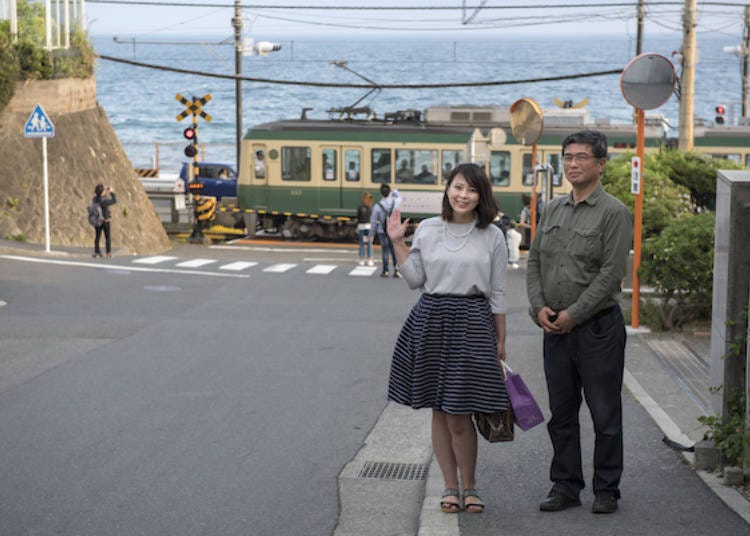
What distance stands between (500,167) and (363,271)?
33.6 ft

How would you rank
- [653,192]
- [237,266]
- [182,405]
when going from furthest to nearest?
[237,266]
[653,192]
[182,405]

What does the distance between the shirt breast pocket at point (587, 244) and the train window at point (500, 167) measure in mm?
27348

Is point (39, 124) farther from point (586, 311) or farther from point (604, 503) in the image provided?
point (604, 503)

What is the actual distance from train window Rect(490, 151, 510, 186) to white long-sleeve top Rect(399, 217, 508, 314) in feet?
90.0

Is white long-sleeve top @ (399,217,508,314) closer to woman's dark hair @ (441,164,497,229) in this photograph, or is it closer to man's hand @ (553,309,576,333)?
woman's dark hair @ (441,164,497,229)

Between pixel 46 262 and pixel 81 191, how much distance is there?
7.97m

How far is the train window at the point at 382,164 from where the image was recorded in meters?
34.2

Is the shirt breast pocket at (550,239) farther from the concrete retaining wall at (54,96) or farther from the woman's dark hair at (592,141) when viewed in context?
the concrete retaining wall at (54,96)

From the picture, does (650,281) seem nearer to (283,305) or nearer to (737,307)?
(283,305)

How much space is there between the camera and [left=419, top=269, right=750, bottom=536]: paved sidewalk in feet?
20.7

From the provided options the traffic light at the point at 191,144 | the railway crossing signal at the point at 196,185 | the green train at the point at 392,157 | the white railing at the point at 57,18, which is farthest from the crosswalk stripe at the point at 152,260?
the traffic light at the point at 191,144

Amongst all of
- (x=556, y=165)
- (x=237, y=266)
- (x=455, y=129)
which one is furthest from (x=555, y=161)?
(x=237, y=266)

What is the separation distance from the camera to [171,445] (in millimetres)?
8281

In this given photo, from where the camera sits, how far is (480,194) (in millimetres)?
6406
